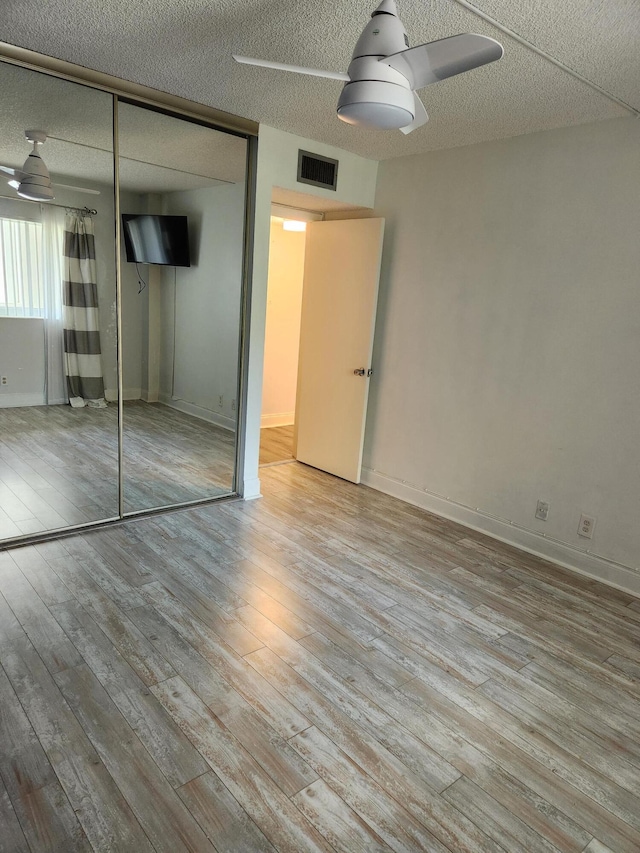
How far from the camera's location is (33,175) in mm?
2936

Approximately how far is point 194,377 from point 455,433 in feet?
6.46

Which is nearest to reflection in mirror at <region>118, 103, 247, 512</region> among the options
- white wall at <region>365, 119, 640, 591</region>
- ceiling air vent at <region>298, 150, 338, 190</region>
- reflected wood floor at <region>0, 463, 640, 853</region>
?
ceiling air vent at <region>298, 150, 338, 190</region>

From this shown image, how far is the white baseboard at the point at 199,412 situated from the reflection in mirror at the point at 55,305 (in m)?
0.37

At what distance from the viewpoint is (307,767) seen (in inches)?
73.4

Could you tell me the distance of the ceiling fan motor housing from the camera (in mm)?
1816

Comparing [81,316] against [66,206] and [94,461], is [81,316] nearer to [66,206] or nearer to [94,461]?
[66,206]

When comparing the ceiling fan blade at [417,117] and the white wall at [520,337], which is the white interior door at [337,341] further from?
the ceiling fan blade at [417,117]

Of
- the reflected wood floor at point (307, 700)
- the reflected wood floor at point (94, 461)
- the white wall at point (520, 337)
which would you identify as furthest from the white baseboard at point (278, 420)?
the reflected wood floor at point (307, 700)

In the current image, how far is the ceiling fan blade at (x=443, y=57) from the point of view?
Result: 163 cm

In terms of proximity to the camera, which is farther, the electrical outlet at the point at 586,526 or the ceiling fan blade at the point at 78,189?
the electrical outlet at the point at 586,526

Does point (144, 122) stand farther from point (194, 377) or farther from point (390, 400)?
point (390, 400)

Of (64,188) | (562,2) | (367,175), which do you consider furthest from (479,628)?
(367,175)

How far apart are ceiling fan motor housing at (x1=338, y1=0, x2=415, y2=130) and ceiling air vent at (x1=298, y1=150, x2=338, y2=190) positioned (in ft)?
7.46

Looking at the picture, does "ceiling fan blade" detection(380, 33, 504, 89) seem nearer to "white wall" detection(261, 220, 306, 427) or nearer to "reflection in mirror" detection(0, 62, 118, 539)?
"reflection in mirror" detection(0, 62, 118, 539)
